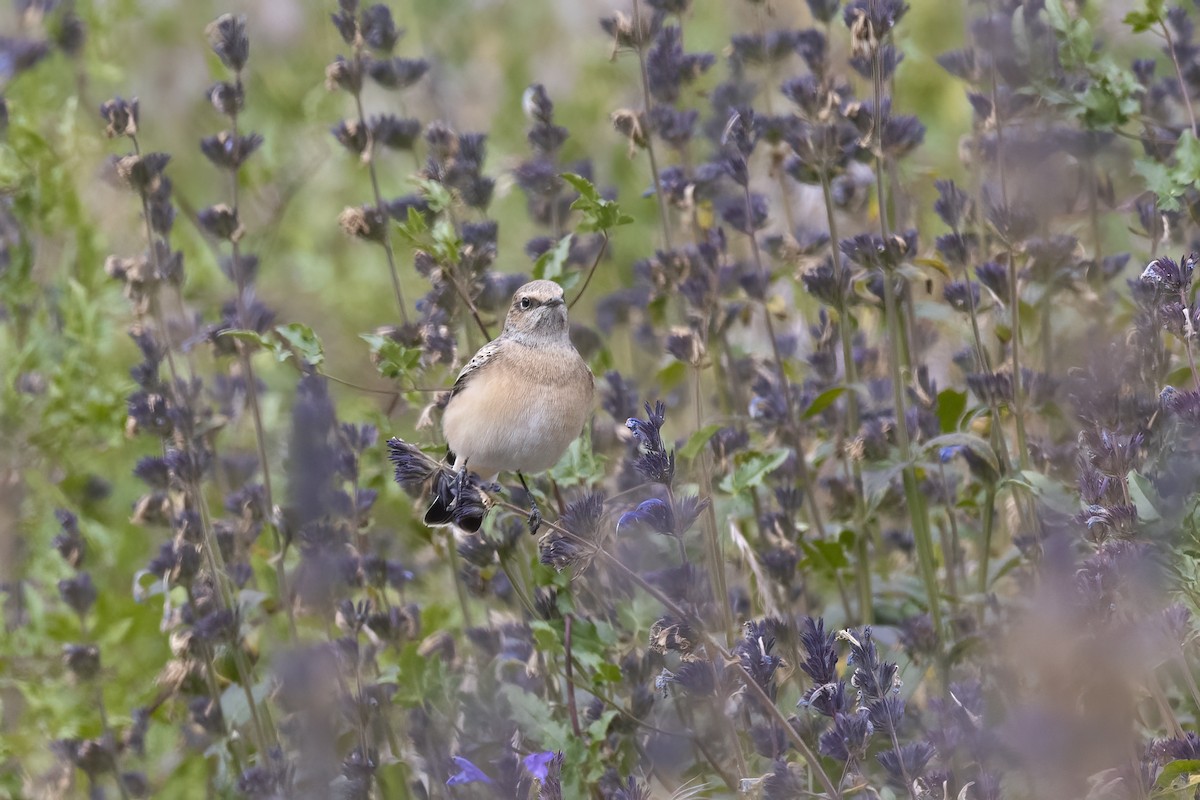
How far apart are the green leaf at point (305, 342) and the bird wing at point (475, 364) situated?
512 mm

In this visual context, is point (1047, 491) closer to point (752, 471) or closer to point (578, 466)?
point (752, 471)

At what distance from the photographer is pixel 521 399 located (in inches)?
141

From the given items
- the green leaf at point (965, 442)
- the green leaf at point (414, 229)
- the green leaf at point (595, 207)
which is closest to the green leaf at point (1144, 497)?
the green leaf at point (965, 442)

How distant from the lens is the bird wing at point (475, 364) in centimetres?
376

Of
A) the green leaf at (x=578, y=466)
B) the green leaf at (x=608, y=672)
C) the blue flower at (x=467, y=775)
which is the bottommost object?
the green leaf at (x=608, y=672)

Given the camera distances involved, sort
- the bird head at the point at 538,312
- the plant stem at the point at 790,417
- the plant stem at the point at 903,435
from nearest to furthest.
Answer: the plant stem at the point at 903,435
the bird head at the point at 538,312
the plant stem at the point at 790,417

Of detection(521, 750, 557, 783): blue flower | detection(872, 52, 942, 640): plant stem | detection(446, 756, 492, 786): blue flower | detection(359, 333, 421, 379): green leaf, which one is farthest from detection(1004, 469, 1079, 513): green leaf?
detection(359, 333, 421, 379): green leaf

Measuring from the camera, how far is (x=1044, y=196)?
9.93 feet

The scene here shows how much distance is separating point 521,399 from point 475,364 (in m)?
0.27

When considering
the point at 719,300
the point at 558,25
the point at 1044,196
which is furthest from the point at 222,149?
the point at 558,25

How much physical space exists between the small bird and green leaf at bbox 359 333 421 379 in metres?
0.24

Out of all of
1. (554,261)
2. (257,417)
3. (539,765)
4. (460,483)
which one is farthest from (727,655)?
(257,417)

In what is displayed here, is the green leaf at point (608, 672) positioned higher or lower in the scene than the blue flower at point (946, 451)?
lower

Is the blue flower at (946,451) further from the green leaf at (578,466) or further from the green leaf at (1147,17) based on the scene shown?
the green leaf at (1147,17)
